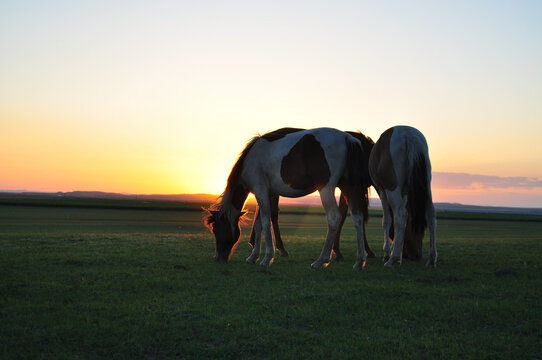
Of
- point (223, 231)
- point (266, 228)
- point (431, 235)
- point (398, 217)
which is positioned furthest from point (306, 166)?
point (431, 235)

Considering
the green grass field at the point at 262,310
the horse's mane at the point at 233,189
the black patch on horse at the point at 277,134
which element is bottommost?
the green grass field at the point at 262,310

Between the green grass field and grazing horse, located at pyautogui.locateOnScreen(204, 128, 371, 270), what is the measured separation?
801 mm

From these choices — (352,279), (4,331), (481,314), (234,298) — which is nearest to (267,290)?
(234,298)

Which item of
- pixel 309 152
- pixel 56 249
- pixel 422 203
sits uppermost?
pixel 309 152

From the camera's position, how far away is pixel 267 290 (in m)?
6.54

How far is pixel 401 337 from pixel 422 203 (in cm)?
512

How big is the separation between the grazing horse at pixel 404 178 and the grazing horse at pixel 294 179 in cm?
51

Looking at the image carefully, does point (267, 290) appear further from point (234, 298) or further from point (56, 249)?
point (56, 249)

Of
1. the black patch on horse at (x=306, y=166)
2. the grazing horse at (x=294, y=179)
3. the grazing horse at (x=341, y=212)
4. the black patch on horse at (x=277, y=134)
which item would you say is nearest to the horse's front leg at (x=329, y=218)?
the grazing horse at (x=294, y=179)

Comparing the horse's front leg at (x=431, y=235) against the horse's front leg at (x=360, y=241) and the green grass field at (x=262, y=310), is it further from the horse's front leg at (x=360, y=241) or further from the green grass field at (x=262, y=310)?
the horse's front leg at (x=360, y=241)

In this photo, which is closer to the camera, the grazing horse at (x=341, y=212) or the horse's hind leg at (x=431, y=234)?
the horse's hind leg at (x=431, y=234)

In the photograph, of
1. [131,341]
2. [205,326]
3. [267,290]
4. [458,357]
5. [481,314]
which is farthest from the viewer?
[267,290]

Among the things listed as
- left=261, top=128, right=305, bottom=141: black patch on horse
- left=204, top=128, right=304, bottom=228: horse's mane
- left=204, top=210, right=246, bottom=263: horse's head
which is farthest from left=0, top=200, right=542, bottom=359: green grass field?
left=261, top=128, right=305, bottom=141: black patch on horse

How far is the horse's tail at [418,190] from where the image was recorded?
8695 millimetres
